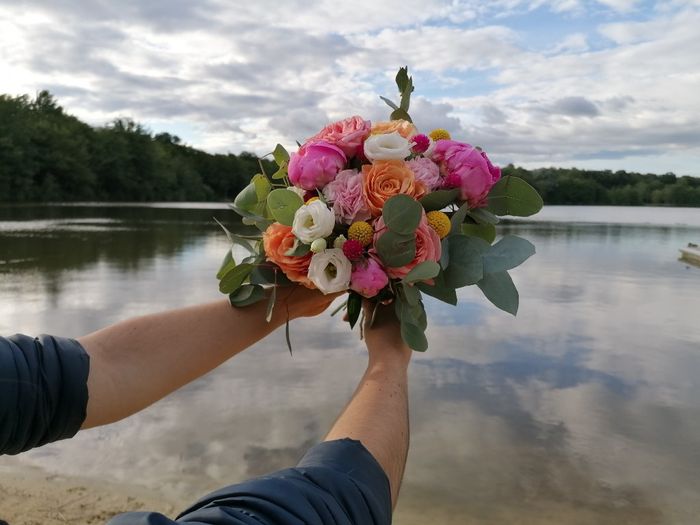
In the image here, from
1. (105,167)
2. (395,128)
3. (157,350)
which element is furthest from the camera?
(105,167)

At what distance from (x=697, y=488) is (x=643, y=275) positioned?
35.2 ft

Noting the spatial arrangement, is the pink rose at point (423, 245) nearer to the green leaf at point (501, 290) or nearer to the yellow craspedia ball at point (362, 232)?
the yellow craspedia ball at point (362, 232)

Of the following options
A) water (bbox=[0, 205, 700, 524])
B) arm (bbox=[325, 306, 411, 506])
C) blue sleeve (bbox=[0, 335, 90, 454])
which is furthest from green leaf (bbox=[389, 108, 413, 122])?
water (bbox=[0, 205, 700, 524])

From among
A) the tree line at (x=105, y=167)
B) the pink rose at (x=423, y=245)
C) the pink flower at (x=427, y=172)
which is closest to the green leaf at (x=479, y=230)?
the pink flower at (x=427, y=172)

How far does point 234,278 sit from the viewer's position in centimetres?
184

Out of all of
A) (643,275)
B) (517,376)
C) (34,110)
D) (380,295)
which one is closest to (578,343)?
(517,376)

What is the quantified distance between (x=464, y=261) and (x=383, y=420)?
67 centimetres

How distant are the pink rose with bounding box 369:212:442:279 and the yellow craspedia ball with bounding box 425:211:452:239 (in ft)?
0.13

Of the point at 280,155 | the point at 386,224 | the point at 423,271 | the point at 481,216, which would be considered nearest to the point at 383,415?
the point at 423,271

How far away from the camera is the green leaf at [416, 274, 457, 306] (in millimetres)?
1880

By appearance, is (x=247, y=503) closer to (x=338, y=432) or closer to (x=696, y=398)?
(x=338, y=432)

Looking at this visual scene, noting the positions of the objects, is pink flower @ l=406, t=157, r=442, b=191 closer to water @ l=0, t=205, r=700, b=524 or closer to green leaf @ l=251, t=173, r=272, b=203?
green leaf @ l=251, t=173, r=272, b=203

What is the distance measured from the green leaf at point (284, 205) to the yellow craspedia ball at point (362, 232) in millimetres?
186

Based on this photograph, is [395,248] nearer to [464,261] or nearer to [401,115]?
[464,261]
